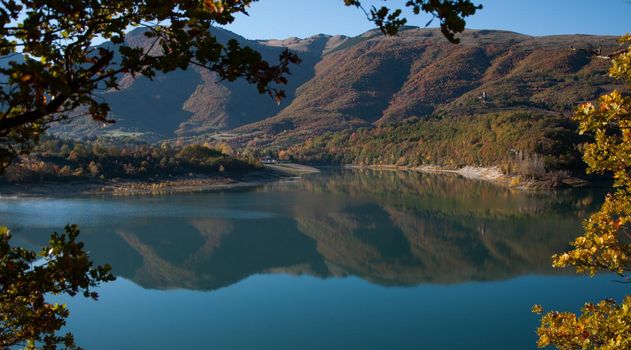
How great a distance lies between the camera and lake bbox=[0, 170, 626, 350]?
49.0 ft

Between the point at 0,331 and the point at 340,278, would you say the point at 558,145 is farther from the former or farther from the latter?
the point at 0,331

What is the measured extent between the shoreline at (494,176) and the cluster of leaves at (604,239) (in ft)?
161

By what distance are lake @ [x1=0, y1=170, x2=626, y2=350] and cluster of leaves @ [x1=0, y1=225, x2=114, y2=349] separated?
4769mm

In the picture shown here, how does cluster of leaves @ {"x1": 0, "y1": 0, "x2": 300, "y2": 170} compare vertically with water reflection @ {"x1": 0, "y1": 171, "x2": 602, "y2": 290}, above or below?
above

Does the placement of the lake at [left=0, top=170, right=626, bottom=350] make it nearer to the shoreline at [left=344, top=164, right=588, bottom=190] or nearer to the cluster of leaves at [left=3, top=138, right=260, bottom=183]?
the cluster of leaves at [left=3, top=138, right=260, bottom=183]

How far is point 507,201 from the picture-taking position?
140 feet

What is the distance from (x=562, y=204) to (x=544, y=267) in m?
20.4

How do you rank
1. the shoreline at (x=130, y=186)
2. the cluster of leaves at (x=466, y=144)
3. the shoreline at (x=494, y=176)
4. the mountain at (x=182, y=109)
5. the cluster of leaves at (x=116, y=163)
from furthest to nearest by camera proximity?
the mountain at (x=182, y=109)
the cluster of leaves at (x=466, y=144)
the shoreline at (x=494, y=176)
the cluster of leaves at (x=116, y=163)
the shoreline at (x=130, y=186)

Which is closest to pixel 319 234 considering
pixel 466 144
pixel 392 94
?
pixel 466 144

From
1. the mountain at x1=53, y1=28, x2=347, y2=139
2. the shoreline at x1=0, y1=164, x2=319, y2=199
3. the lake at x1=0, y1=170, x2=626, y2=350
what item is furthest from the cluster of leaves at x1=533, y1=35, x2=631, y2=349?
the mountain at x1=53, y1=28, x2=347, y2=139

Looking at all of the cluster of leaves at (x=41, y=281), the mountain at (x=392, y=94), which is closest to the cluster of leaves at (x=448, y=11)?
the cluster of leaves at (x=41, y=281)

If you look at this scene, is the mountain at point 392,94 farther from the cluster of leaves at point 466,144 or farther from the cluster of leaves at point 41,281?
the cluster of leaves at point 41,281

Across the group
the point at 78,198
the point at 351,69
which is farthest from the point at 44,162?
the point at 351,69

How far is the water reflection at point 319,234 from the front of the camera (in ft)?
74.3
